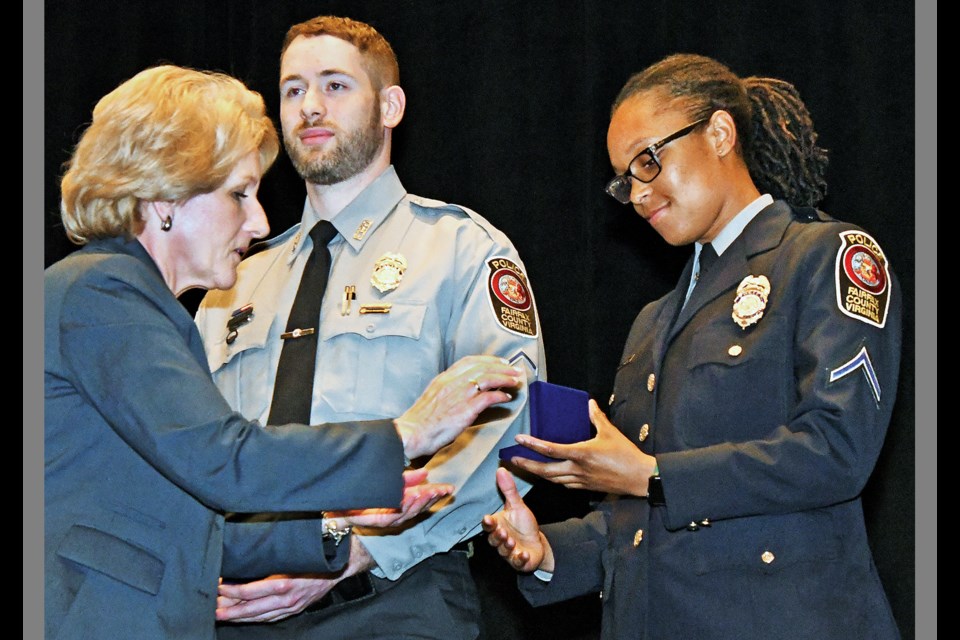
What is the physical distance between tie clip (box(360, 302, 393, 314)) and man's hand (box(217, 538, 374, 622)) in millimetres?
580

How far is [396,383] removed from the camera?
295cm

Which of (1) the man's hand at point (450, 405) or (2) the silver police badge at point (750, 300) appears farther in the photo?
(2) the silver police badge at point (750, 300)

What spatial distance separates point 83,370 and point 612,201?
7.57 ft

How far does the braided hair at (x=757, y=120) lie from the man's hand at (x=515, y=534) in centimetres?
98

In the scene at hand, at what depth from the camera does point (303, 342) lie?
9.90 ft

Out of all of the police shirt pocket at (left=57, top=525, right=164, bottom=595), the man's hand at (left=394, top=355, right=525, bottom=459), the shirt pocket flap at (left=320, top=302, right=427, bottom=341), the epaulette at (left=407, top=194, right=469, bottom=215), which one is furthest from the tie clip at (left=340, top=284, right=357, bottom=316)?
the police shirt pocket at (left=57, top=525, right=164, bottom=595)

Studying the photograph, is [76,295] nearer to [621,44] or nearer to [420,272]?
[420,272]

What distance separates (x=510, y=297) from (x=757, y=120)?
763 mm

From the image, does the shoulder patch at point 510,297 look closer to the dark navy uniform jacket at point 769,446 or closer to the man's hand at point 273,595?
the dark navy uniform jacket at point 769,446

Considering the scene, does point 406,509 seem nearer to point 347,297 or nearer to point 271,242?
point 347,297

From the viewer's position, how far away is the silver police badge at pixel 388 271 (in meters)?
3.06

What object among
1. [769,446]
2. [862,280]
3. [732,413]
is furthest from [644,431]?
[862,280]

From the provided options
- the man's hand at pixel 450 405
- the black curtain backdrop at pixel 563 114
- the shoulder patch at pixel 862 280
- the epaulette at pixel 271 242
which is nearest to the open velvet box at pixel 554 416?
the man's hand at pixel 450 405

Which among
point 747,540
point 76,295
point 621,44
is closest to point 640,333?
point 747,540
